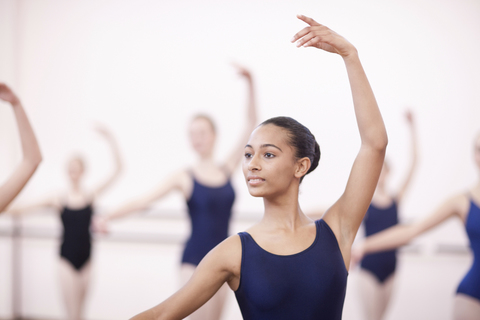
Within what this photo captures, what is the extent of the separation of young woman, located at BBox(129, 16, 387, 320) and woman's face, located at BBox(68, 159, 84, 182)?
2938 millimetres

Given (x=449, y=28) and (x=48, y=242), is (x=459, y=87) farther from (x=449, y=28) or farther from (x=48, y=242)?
(x=48, y=242)

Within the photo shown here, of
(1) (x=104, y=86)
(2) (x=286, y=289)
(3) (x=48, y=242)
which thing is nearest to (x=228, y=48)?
(1) (x=104, y=86)

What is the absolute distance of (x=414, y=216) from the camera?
3801 millimetres

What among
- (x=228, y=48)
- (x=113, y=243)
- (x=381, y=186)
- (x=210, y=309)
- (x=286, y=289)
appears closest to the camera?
(x=286, y=289)

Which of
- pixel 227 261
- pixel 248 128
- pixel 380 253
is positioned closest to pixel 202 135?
pixel 248 128

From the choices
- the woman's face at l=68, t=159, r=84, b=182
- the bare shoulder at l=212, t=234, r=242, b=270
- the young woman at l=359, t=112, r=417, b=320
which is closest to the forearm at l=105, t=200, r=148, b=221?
the woman's face at l=68, t=159, r=84, b=182

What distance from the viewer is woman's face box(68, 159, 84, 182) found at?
385 cm

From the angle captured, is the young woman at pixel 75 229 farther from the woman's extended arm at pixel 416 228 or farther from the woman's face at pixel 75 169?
the woman's extended arm at pixel 416 228

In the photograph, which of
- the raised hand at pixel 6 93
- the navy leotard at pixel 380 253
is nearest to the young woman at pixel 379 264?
the navy leotard at pixel 380 253

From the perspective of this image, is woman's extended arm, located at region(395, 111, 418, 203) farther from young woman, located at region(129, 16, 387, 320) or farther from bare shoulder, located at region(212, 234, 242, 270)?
bare shoulder, located at region(212, 234, 242, 270)

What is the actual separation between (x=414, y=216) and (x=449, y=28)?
61.2 inches

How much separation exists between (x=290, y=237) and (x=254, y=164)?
0.72 ft

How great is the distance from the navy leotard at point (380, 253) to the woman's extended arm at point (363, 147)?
7.80 feet

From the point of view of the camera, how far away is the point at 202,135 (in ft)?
10.1
